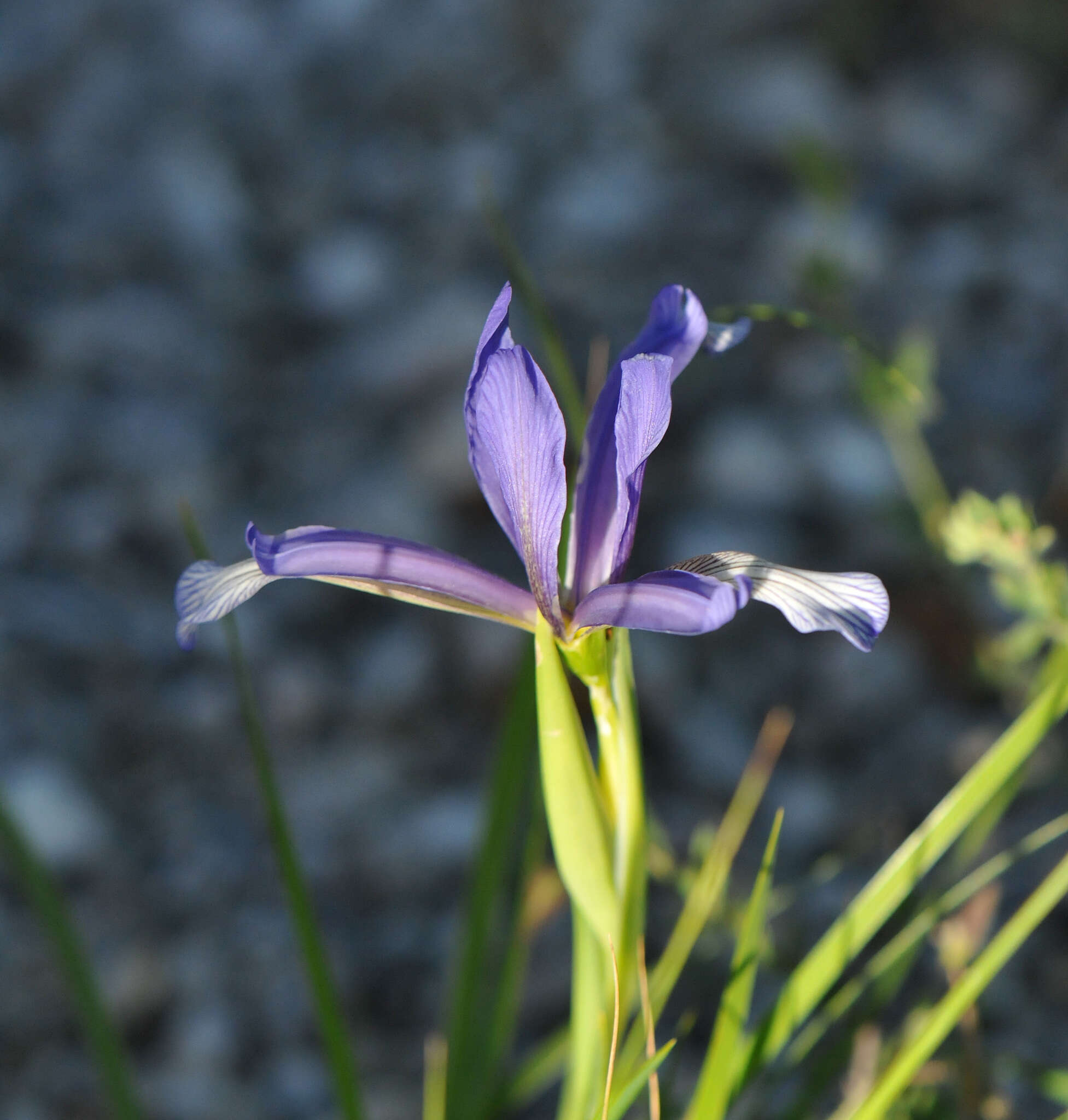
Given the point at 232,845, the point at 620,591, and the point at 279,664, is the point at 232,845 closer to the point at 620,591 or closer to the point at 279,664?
the point at 279,664

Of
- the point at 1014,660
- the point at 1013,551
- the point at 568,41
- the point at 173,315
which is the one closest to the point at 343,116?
the point at 568,41

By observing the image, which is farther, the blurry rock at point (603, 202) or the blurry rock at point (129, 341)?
Result: the blurry rock at point (603, 202)

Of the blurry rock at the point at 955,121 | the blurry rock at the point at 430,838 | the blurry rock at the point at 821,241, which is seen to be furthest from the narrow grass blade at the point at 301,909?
the blurry rock at the point at 955,121

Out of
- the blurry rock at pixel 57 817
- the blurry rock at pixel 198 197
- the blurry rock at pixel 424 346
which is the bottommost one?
the blurry rock at pixel 57 817

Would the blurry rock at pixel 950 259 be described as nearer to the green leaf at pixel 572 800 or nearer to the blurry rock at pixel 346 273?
the blurry rock at pixel 346 273

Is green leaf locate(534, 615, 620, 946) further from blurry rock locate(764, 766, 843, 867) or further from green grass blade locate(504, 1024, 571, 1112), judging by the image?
blurry rock locate(764, 766, 843, 867)

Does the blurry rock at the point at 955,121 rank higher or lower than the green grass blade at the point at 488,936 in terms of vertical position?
higher

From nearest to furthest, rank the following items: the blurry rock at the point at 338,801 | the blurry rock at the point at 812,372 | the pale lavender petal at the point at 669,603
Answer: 1. the pale lavender petal at the point at 669,603
2. the blurry rock at the point at 338,801
3. the blurry rock at the point at 812,372

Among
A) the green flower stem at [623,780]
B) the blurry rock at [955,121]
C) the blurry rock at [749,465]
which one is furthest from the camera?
the blurry rock at [955,121]
